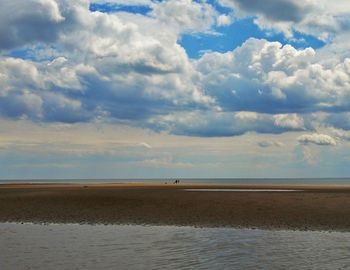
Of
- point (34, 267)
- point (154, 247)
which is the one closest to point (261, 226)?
point (154, 247)

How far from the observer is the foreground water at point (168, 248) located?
20469 mm

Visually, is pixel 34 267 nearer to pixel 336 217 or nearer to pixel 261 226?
pixel 261 226

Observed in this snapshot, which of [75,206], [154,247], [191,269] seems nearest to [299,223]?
[154,247]

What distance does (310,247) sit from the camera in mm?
24297

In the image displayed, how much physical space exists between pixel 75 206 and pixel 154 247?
26183mm

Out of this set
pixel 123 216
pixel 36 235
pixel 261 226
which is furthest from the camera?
pixel 123 216

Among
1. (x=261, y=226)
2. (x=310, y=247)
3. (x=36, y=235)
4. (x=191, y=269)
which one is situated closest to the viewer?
(x=191, y=269)

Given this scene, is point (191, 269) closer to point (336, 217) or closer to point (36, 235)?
point (36, 235)

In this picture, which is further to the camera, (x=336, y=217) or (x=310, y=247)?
(x=336, y=217)

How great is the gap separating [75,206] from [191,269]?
31826 millimetres

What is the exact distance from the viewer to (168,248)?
2438 cm

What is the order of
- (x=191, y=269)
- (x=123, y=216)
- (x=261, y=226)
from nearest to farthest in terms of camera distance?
(x=191, y=269)
(x=261, y=226)
(x=123, y=216)

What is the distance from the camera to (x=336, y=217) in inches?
1464

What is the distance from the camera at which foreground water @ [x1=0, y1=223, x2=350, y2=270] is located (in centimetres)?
2047
